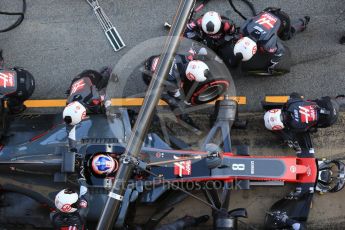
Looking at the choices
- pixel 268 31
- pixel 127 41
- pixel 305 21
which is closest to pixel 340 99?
A: pixel 305 21

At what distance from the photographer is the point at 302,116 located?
7480 millimetres

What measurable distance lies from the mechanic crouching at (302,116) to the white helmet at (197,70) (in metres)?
1.22

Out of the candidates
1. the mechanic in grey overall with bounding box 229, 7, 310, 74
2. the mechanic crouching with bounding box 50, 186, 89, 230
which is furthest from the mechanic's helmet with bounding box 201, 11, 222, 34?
the mechanic crouching with bounding box 50, 186, 89, 230

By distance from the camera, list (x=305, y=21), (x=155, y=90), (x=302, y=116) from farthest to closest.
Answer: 1. (x=305, y=21)
2. (x=302, y=116)
3. (x=155, y=90)

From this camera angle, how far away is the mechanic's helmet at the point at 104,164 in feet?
22.9

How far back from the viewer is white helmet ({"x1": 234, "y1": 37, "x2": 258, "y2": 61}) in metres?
7.41

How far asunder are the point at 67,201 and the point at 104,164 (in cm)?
66

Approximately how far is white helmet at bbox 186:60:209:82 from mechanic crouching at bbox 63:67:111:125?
4.41 ft

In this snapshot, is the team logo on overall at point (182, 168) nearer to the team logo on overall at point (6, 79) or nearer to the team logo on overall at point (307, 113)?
the team logo on overall at point (307, 113)

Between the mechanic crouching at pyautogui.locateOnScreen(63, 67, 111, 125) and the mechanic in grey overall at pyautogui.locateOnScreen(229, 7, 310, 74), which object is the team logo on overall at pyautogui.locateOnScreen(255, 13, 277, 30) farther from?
the mechanic crouching at pyautogui.locateOnScreen(63, 67, 111, 125)

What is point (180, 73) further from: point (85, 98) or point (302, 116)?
point (302, 116)

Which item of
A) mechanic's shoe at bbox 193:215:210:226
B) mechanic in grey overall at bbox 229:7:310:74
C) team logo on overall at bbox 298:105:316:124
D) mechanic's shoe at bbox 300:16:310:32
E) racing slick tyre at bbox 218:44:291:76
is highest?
mechanic's shoe at bbox 300:16:310:32

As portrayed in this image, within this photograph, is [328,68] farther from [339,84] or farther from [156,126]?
[156,126]

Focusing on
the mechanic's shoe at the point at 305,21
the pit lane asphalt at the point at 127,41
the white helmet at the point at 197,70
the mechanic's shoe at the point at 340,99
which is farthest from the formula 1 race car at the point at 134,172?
the mechanic's shoe at the point at 305,21
